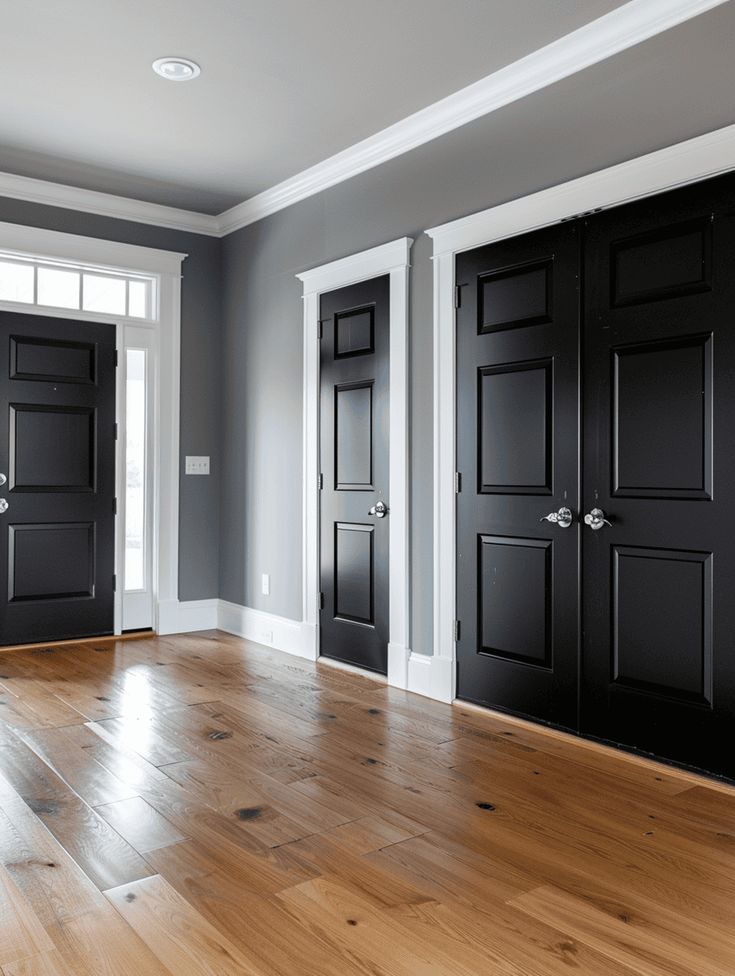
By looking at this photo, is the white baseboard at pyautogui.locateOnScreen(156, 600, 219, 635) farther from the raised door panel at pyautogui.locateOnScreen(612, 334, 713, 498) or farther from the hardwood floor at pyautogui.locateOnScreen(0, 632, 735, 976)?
the raised door panel at pyautogui.locateOnScreen(612, 334, 713, 498)

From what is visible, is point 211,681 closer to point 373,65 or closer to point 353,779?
point 353,779

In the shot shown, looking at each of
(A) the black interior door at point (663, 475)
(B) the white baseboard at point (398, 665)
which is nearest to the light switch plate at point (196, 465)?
(B) the white baseboard at point (398, 665)

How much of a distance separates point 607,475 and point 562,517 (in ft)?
0.85

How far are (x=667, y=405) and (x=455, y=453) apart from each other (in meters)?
1.10

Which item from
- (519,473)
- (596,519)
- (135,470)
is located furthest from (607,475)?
(135,470)

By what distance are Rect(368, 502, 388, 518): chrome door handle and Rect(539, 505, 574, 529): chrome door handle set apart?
108cm

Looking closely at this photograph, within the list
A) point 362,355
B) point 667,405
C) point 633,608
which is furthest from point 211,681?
point 667,405

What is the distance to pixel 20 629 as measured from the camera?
16.4 ft

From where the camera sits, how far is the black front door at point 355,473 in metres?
4.32

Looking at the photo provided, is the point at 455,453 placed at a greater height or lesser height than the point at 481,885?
greater

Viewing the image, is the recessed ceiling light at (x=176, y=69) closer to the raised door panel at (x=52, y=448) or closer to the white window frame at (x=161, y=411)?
the white window frame at (x=161, y=411)

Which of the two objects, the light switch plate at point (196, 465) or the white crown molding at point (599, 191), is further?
the light switch plate at point (196, 465)

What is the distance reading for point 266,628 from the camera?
17.1ft

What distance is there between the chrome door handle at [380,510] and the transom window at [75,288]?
220cm
